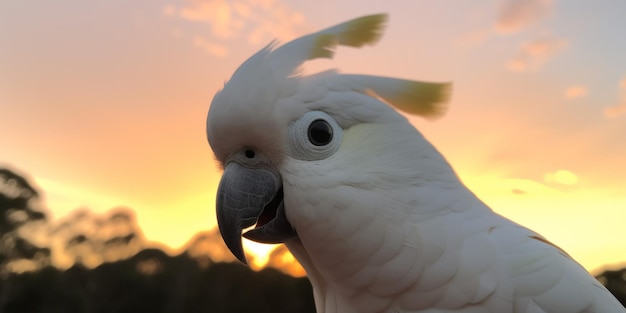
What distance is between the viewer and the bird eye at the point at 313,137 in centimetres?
139

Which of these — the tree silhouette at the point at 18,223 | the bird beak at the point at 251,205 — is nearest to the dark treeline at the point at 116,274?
the tree silhouette at the point at 18,223

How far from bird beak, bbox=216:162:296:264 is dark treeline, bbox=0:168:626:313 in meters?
9.38

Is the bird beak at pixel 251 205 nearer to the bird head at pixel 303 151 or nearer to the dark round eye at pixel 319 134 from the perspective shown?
the bird head at pixel 303 151

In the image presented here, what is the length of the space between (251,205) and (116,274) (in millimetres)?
12531

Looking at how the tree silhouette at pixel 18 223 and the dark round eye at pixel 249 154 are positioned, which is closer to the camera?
the dark round eye at pixel 249 154

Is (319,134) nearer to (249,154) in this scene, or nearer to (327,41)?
(249,154)

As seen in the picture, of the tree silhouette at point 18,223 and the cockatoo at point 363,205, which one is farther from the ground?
the tree silhouette at point 18,223

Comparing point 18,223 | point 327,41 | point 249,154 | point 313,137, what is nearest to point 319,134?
point 313,137

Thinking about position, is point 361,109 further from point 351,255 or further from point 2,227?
point 2,227

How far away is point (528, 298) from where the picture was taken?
1326mm

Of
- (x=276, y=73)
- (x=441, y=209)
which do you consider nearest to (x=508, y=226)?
(x=441, y=209)

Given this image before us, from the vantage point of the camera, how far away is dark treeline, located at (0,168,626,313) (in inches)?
432

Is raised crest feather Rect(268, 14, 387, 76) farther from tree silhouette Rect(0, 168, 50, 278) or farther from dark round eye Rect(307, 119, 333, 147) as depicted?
tree silhouette Rect(0, 168, 50, 278)

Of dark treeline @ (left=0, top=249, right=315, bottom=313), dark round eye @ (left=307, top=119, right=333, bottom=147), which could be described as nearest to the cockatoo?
dark round eye @ (left=307, top=119, right=333, bottom=147)
